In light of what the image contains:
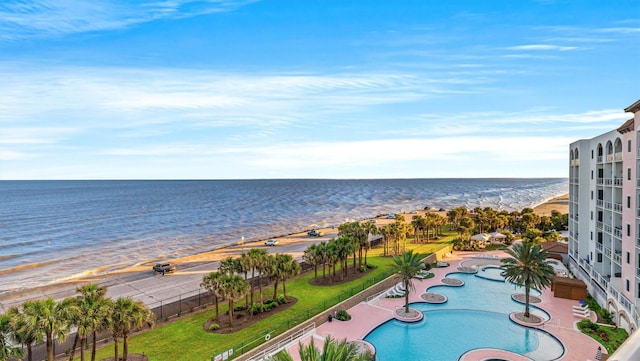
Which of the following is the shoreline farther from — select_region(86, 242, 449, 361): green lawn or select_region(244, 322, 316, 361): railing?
select_region(244, 322, 316, 361): railing

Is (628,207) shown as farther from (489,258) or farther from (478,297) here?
(489,258)

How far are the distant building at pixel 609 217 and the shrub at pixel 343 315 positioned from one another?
62.9ft

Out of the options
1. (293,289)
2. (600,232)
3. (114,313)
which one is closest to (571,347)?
(600,232)

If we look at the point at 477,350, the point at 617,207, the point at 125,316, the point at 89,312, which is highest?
the point at 617,207

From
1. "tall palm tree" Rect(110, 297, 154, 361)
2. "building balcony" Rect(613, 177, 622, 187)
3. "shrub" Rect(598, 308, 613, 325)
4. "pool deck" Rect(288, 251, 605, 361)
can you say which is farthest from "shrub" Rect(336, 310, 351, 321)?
"building balcony" Rect(613, 177, 622, 187)

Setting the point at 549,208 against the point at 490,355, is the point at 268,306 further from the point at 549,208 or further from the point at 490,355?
the point at 549,208

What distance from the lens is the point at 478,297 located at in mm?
37281

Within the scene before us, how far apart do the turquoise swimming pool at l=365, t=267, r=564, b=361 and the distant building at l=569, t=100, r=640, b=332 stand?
18.3 ft

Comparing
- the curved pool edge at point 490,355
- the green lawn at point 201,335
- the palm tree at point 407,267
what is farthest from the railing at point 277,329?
the curved pool edge at point 490,355

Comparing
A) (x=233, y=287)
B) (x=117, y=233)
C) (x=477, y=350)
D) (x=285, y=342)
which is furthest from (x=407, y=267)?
(x=117, y=233)

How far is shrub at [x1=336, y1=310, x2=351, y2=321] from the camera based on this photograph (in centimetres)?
3138

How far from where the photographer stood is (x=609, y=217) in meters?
35.9

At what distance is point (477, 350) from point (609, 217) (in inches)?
836

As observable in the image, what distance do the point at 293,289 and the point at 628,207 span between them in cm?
3094
